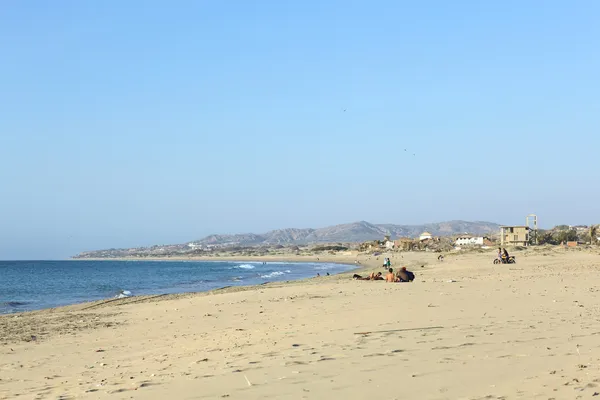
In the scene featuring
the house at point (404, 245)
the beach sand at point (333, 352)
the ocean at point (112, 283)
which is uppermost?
the beach sand at point (333, 352)

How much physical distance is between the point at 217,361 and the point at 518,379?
3897 millimetres

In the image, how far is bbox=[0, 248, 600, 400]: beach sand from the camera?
252 inches

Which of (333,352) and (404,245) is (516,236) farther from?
(333,352)

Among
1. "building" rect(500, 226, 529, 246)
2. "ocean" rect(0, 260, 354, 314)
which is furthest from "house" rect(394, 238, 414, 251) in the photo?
"ocean" rect(0, 260, 354, 314)

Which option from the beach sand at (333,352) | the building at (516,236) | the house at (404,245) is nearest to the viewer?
the beach sand at (333,352)

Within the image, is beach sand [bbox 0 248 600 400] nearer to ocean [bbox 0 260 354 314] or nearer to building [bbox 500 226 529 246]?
ocean [bbox 0 260 354 314]

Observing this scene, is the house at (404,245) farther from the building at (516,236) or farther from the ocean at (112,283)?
the ocean at (112,283)

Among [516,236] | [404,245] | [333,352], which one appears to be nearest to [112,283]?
[333,352]

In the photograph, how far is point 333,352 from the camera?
826 centimetres

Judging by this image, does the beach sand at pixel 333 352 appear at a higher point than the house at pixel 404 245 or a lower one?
higher

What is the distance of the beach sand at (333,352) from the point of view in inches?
252

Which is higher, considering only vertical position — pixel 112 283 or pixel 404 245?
pixel 404 245

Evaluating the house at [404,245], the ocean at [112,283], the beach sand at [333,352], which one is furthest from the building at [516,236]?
the beach sand at [333,352]

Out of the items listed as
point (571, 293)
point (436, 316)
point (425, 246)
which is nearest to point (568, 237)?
point (425, 246)
